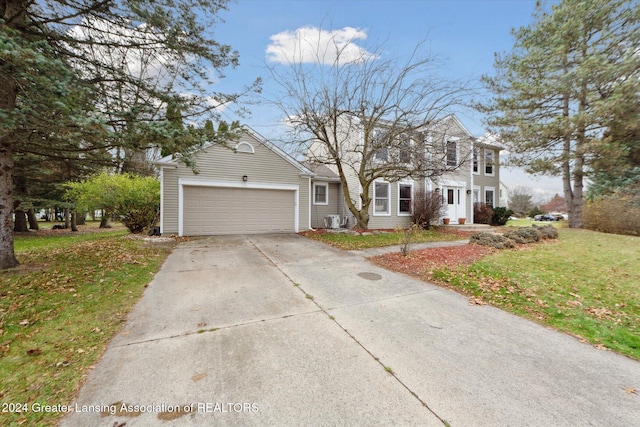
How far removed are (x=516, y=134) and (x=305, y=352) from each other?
14556 millimetres

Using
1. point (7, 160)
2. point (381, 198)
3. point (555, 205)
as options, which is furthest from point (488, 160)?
point (555, 205)

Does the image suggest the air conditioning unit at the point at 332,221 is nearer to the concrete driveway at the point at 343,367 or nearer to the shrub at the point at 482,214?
the concrete driveway at the point at 343,367

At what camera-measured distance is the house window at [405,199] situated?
48.3 feet

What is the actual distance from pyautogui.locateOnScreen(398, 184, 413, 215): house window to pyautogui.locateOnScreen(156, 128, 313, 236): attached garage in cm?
561

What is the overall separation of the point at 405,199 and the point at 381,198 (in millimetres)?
1606

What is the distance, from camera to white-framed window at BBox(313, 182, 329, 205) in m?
14.3

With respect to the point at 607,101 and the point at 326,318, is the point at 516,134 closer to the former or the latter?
the point at 607,101

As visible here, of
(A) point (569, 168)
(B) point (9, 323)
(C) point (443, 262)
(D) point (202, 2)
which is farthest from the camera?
(A) point (569, 168)

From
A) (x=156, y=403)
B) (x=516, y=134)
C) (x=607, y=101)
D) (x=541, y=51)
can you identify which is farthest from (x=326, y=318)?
(x=541, y=51)

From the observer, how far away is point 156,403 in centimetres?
202

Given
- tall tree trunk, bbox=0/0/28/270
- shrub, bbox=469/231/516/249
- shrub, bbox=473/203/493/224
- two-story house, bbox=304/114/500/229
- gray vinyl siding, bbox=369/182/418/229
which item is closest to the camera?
tall tree trunk, bbox=0/0/28/270

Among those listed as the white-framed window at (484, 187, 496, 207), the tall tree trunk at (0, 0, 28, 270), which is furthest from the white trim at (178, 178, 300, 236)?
the white-framed window at (484, 187, 496, 207)

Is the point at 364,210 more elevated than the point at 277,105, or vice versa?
the point at 277,105

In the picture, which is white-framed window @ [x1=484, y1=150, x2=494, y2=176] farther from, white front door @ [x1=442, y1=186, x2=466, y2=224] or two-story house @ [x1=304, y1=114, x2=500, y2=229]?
white front door @ [x1=442, y1=186, x2=466, y2=224]
